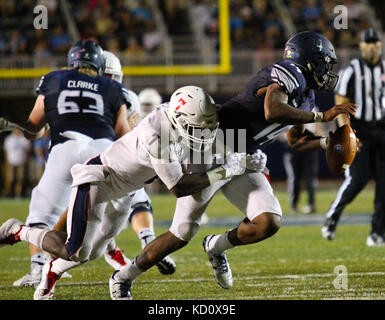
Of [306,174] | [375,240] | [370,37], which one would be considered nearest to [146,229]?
[375,240]

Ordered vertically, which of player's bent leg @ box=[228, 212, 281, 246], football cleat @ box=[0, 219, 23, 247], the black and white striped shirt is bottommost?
football cleat @ box=[0, 219, 23, 247]

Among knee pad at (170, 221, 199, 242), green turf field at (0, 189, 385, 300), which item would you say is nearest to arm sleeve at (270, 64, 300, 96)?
knee pad at (170, 221, 199, 242)

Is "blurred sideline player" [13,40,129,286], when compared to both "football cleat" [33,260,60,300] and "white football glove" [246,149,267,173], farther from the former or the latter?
"white football glove" [246,149,267,173]

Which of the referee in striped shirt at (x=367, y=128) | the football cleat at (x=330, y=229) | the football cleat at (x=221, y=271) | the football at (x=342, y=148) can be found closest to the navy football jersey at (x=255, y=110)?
the football at (x=342, y=148)

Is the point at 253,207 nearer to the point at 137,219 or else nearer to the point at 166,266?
the point at 166,266

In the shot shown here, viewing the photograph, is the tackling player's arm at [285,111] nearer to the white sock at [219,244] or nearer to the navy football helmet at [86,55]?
the white sock at [219,244]

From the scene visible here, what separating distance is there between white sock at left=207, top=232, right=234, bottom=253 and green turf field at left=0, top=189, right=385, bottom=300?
0.23 metres

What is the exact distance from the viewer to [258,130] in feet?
13.1

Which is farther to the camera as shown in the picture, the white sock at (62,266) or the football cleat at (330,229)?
the football cleat at (330,229)

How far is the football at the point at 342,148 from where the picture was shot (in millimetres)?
3994

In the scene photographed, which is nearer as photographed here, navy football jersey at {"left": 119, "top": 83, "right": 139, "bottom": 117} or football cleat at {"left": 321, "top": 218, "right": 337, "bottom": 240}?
navy football jersey at {"left": 119, "top": 83, "right": 139, "bottom": 117}

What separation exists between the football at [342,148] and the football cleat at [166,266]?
4.20ft

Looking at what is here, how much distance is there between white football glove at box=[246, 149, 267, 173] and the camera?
3983 millimetres

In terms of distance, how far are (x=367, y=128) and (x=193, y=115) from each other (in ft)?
9.83
